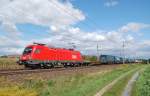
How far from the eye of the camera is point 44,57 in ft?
167

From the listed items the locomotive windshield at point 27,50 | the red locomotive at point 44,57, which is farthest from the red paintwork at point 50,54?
the locomotive windshield at point 27,50

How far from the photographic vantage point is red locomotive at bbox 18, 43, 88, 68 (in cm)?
4772

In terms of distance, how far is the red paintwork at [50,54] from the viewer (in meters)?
48.1

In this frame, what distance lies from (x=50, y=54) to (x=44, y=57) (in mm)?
2959

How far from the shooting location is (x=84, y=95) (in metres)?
18.3

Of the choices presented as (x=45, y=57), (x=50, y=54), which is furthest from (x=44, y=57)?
(x=50, y=54)

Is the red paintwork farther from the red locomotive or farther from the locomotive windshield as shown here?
the locomotive windshield

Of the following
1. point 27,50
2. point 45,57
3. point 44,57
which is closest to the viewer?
point 27,50

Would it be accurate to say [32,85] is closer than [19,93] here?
No

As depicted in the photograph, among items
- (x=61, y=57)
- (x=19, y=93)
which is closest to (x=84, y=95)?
(x=19, y=93)

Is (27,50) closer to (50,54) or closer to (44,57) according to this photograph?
(44,57)

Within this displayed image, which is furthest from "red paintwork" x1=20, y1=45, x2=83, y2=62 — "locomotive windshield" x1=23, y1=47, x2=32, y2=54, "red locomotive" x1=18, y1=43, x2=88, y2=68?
"locomotive windshield" x1=23, y1=47, x2=32, y2=54

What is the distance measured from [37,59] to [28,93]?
30778mm

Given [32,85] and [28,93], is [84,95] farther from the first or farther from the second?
[32,85]
